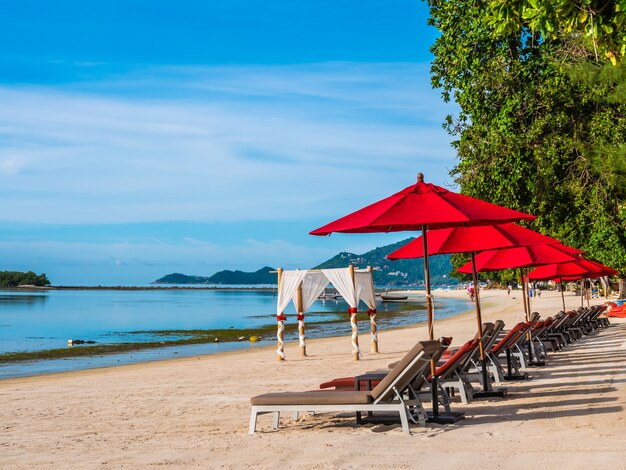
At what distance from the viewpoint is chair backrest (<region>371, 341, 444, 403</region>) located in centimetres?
744

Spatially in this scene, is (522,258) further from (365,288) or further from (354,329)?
(365,288)

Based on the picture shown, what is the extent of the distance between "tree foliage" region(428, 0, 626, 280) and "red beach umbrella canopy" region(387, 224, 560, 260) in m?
6.10

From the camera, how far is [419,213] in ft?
26.9

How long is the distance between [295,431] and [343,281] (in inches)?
436

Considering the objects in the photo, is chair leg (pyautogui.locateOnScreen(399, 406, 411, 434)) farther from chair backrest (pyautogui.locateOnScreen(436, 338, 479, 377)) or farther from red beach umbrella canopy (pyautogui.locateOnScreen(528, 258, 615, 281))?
red beach umbrella canopy (pyautogui.locateOnScreen(528, 258, 615, 281))

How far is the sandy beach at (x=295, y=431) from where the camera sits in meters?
6.54

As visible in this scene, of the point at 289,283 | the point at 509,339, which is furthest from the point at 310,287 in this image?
the point at 509,339

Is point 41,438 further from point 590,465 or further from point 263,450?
point 590,465

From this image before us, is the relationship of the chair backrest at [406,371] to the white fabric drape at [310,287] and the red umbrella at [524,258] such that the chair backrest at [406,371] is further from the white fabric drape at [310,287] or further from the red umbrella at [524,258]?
the white fabric drape at [310,287]

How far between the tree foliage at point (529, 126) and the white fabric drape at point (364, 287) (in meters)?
3.17

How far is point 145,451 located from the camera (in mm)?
7383

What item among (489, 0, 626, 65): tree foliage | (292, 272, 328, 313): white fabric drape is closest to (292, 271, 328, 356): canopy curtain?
(292, 272, 328, 313): white fabric drape

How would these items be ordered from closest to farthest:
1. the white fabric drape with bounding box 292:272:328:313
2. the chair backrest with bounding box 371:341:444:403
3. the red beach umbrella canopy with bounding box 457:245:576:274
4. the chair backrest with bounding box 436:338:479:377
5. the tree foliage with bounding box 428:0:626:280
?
1. the chair backrest with bounding box 371:341:444:403
2. the chair backrest with bounding box 436:338:479:377
3. the red beach umbrella canopy with bounding box 457:245:576:274
4. the tree foliage with bounding box 428:0:626:280
5. the white fabric drape with bounding box 292:272:328:313

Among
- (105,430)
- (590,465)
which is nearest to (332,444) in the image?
(590,465)
